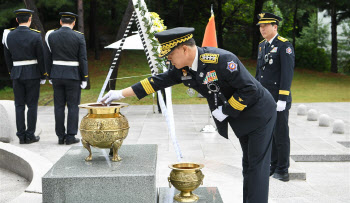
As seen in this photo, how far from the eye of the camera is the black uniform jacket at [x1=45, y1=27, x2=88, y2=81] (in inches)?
279

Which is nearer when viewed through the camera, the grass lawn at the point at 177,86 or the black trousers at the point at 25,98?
the black trousers at the point at 25,98

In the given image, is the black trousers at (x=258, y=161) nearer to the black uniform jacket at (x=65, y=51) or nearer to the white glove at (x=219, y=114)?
the white glove at (x=219, y=114)

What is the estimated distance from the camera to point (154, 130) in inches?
360

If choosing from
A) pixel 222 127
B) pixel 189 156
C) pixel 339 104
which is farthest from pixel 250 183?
pixel 339 104

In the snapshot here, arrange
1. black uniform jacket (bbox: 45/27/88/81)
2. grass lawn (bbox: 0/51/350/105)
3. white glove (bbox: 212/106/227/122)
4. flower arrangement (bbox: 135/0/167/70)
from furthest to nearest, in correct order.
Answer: grass lawn (bbox: 0/51/350/105), black uniform jacket (bbox: 45/27/88/81), flower arrangement (bbox: 135/0/167/70), white glove (bbox: 212/106/227/122)

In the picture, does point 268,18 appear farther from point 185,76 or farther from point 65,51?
point 65,51

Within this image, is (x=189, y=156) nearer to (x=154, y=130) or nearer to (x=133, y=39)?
(x=154, y=130)

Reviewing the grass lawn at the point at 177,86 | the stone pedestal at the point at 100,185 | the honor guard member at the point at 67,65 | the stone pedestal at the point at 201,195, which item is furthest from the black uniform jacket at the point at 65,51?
the grass lawn at the point at 177,86

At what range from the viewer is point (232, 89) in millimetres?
3492

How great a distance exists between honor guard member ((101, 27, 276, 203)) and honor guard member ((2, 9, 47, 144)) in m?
3.92

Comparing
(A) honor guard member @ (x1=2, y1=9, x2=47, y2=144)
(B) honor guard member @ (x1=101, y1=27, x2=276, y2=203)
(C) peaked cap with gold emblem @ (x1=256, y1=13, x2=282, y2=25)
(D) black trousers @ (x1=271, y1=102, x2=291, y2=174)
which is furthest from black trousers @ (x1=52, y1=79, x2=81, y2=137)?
(B) honor guard member @ (x1=101, y1=27, x2=276, y2=203)

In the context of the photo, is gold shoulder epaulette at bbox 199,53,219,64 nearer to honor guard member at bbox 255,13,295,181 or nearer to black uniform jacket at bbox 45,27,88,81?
honor guard member at bbox 255,13,295,181

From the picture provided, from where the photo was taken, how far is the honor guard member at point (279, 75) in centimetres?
537

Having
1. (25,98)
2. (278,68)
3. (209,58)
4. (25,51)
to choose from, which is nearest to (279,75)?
(278,68)
